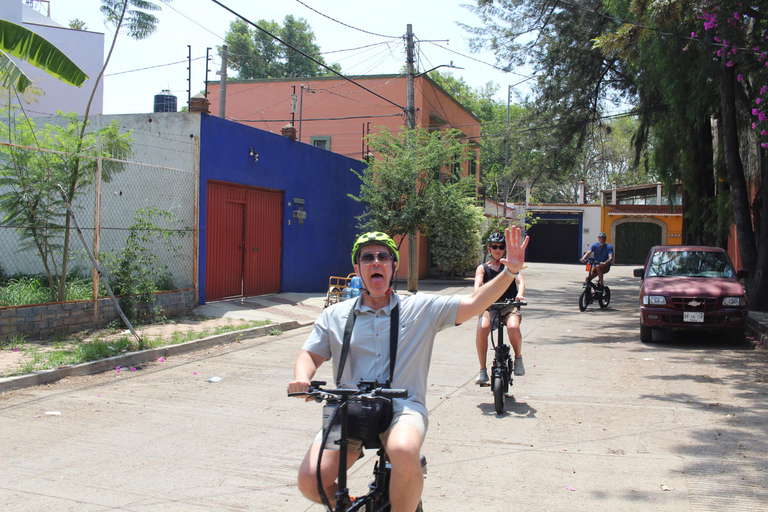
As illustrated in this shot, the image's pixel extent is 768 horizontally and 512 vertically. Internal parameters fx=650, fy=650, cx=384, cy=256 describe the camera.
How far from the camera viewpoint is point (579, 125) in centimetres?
2253

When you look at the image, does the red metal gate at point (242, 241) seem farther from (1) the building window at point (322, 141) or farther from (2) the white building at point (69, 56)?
(2) the white building at point (69, 56)

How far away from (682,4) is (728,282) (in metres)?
5.24

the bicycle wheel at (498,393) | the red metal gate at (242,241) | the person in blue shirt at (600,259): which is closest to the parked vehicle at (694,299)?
the person in blue shirt at (600,259)

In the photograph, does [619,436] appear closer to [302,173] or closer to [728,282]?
[728,282]

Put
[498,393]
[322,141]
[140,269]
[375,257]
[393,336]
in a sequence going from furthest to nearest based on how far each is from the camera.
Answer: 1. [322,141]
2. [140,269]
3. [498,393]
4. [375,257]
5. [393,336]

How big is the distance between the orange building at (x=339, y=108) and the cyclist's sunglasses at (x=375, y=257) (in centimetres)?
2103

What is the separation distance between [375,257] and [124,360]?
632 cm

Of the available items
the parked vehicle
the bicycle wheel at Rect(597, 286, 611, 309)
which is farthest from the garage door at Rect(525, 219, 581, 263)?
the parked vehicle

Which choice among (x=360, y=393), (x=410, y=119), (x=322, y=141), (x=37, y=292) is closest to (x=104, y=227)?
(x=37, y=292)

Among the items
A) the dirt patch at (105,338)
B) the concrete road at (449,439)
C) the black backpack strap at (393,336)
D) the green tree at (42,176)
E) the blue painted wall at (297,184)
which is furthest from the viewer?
the blue painted wall at (297,184)

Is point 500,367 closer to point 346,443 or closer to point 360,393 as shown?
point 360,393

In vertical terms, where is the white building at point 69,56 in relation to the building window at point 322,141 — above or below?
above

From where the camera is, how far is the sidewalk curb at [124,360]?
725 centimetres

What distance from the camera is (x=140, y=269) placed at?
36.4 feet
